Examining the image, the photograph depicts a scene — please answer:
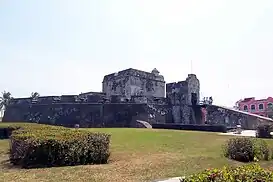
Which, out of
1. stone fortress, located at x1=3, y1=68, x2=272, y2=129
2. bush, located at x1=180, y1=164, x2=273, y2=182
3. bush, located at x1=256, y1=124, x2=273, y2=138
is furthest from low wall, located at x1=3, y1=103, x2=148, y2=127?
bush, located at x1=180, y1=164, x2=273, y2=182

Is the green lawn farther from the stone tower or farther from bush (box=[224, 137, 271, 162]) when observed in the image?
the stone tower

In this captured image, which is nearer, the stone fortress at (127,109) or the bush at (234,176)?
the bush at (234,176)

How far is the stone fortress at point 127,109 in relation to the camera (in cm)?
2242

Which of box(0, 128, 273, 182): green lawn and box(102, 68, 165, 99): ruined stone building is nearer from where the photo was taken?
box(0, 128, 273, 182): green lawn

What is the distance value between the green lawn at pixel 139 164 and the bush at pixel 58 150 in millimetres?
356

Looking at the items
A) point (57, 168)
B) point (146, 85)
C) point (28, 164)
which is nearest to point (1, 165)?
point (28, 164)

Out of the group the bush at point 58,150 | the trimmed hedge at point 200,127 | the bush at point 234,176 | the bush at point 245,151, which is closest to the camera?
the bush at point 234,176

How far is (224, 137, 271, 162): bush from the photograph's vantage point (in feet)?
28.8

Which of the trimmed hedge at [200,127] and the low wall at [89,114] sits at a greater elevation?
the low wall at [89,114]

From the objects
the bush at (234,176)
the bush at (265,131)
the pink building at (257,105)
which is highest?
the pink building at (257,105)

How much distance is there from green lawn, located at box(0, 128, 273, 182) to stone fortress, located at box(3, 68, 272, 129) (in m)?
10.9

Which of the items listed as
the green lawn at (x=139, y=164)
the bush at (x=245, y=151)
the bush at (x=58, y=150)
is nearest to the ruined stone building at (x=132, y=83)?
the green lawn at (x=139, y=164)

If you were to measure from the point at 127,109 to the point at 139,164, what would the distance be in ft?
50.5

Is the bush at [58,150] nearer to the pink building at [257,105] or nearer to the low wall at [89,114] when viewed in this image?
the low wall at [89,114]
